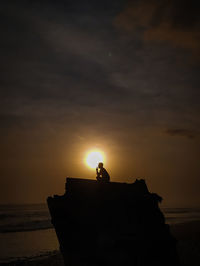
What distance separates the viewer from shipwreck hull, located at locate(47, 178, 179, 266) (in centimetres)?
948

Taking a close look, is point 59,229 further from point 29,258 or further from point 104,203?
point 29,258

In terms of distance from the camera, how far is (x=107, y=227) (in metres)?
9.83

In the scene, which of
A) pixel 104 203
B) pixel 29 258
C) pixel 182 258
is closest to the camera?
pixel 104 203

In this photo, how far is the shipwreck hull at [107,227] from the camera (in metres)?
9.48

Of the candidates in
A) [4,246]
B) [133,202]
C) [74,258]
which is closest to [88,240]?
[74,258]

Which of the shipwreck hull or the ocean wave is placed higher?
the ocean wave

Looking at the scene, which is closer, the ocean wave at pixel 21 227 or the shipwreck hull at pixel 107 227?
the shipwreck hull at pixel 107 227

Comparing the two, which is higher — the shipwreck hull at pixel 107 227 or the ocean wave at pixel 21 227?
the ocean wave at pixel 21 227

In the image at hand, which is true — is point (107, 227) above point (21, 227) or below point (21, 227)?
below

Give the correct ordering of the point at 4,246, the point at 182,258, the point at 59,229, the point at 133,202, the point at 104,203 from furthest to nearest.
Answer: the point at 4,246, the point at 182,258, the point at 133,202, the point at 104,203, the point at 59,229

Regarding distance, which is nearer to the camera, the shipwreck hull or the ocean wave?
the shipwreck hull

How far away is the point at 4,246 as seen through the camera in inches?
1195

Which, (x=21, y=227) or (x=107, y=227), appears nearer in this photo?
(x=107, y=227)

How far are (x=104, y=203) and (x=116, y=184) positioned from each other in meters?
1.15
